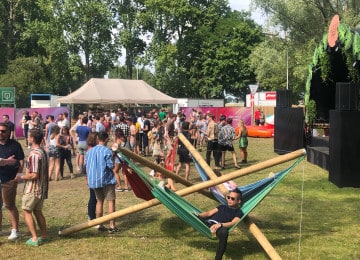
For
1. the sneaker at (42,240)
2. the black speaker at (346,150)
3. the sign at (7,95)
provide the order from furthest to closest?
the sign at (7,95) → the black speaker at (346,150) → the sneaker at (42,240)

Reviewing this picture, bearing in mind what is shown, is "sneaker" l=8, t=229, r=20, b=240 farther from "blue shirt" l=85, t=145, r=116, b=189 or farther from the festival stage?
the festival stage

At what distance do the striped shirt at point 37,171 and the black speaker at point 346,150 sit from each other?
7422mm

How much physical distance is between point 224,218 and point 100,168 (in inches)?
81.4

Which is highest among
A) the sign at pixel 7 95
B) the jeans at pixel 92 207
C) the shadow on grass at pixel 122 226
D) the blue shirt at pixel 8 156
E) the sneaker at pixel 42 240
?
the sign at pixel 7 95

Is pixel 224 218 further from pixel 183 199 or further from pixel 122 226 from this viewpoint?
pixel 122 226

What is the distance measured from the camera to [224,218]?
5594mm

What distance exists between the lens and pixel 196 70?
163 ft

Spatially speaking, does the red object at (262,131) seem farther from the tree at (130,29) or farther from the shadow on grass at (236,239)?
the tree at (130,29)

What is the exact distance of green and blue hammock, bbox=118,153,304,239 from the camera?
535cm

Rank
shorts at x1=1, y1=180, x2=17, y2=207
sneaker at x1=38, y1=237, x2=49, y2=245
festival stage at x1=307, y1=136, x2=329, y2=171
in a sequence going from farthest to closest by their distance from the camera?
festival stage at x1=307, y1=136, x2=329, y2=171 → shorts at x1=1, y1=180, x2=17, y2=207 → sneaker at x1=38, y1=237, x2=49, y2=245

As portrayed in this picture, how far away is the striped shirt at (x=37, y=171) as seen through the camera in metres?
5.88

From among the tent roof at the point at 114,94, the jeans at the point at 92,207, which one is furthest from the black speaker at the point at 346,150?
the tent roof at the point at 114,94

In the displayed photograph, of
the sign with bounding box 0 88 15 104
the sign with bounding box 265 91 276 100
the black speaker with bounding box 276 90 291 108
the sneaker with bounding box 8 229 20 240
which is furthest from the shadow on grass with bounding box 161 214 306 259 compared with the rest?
the sign with bounding box 265 91 276 100

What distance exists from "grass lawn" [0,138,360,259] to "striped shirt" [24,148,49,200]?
0.81 m
